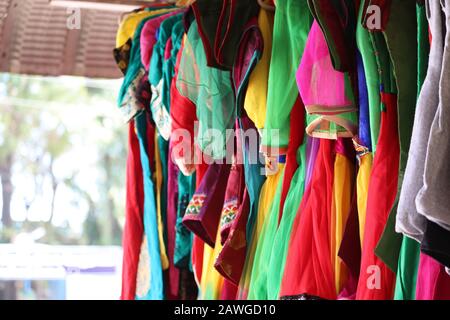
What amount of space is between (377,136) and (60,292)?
2.45 meters

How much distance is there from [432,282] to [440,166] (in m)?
0.24

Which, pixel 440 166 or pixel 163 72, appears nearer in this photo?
pixel 440 166

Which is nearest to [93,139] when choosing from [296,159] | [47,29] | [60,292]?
[60,292]

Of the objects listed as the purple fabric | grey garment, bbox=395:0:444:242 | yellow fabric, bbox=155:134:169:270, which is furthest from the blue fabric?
grey garment, bbox=395:0:444:242

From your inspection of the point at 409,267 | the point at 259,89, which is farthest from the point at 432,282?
the point at 259,89

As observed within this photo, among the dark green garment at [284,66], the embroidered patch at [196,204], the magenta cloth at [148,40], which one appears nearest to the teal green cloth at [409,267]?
the dark green garment at [284,66]

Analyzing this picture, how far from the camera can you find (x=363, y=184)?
175 cm

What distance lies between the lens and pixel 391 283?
1620 millimetres

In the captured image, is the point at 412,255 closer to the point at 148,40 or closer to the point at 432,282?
the point at 432,282

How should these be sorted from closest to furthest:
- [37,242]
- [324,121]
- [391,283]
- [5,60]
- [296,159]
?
1. [391,283]
2. [324,121]
3. [296,159]
4. [5,60]
5. [37,242]

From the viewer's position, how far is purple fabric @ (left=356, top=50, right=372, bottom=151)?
68.0 inches

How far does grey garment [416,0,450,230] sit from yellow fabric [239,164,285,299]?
77 cm
